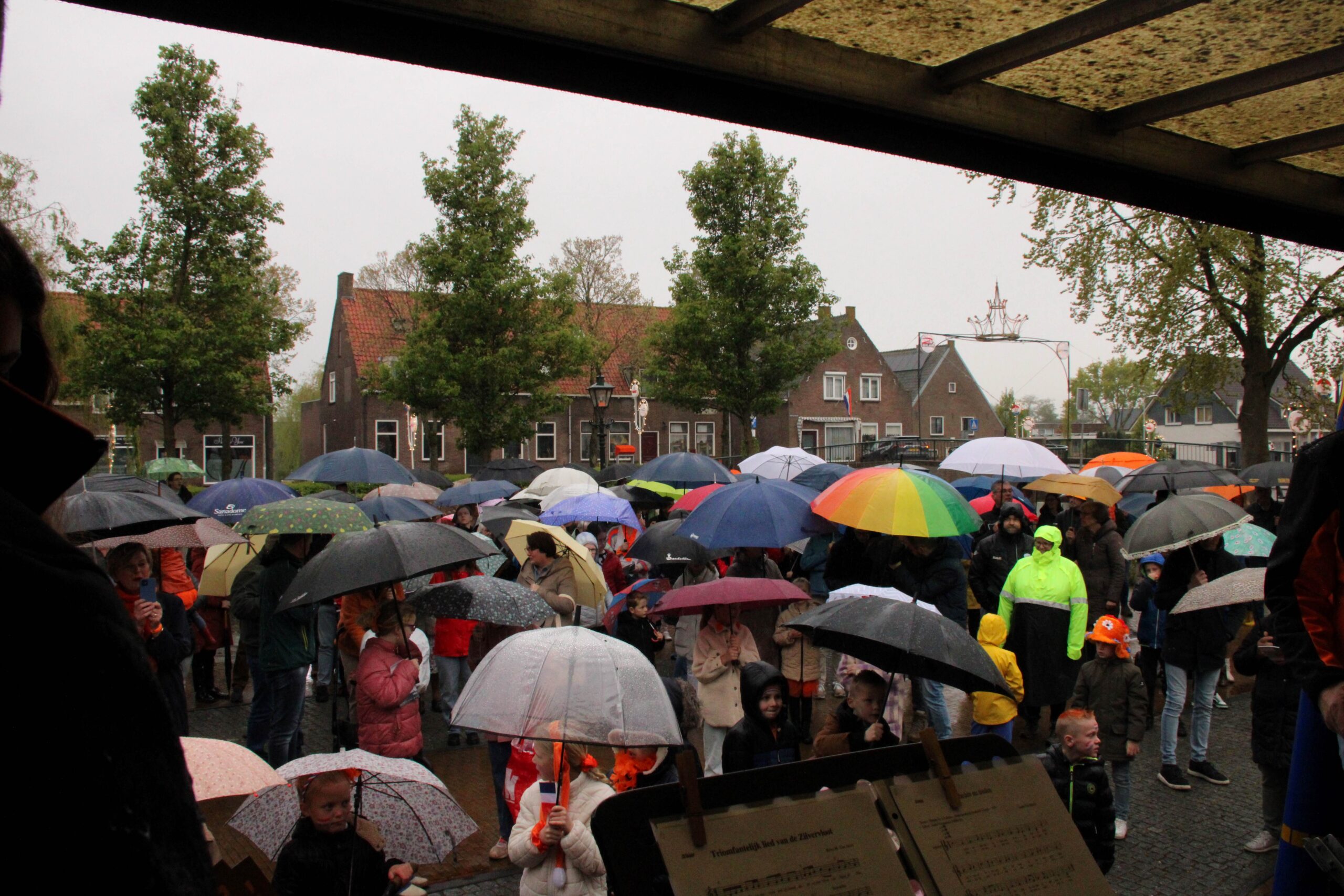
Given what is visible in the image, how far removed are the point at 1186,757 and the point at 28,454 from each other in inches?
365

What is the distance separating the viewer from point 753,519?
8805mm

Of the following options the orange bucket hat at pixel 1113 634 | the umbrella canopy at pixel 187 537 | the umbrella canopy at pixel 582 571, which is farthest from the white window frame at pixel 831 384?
the orange bucket hat at pixel 1113 634

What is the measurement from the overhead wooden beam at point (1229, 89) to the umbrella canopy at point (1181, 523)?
6.05 metres

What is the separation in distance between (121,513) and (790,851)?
241 inches

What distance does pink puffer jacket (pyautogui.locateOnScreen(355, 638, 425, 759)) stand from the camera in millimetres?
5906

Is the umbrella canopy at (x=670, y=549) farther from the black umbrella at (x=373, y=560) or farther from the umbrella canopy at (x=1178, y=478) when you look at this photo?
the umbrella canopy at (x=1178, y=478)

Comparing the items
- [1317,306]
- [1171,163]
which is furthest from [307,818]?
[1317,306]

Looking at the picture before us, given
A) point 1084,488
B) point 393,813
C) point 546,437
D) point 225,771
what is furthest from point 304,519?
point 546,437

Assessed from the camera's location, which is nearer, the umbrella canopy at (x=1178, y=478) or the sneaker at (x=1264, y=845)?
the sneaker at (x=1264, y=845)

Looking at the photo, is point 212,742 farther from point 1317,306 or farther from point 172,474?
point 1317,306

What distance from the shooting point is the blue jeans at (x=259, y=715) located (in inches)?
283

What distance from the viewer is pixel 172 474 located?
15.8 metres

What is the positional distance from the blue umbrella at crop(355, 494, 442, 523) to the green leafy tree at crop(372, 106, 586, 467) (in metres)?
22.2

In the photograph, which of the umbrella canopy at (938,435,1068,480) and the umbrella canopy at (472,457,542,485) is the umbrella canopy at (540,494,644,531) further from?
the umbrella canopy at (472,457,542,485)
